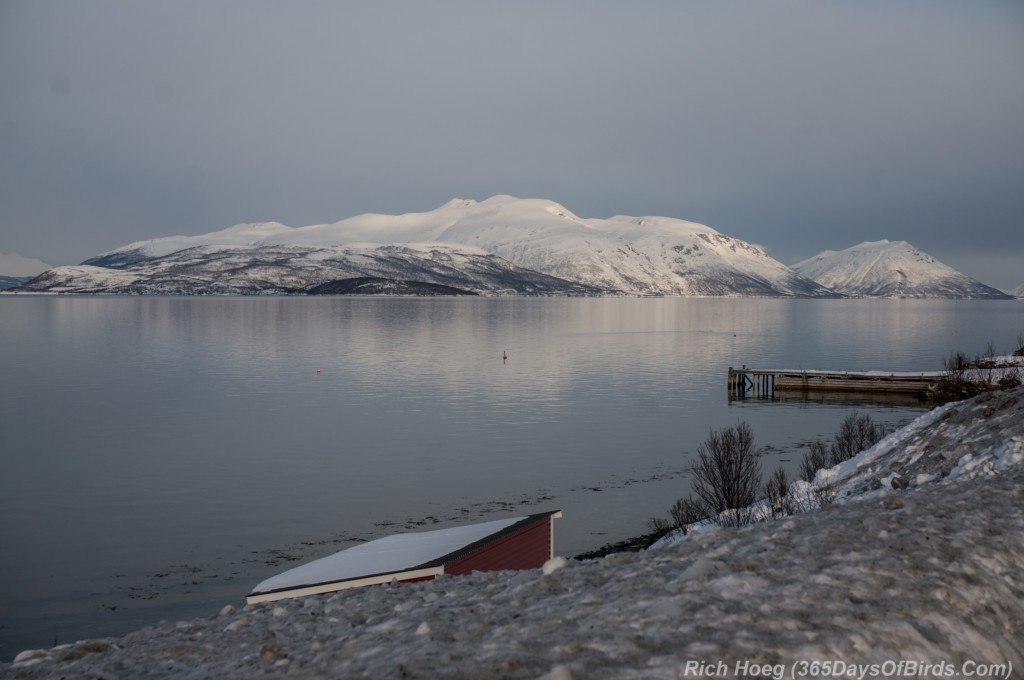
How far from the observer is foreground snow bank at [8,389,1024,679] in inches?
279

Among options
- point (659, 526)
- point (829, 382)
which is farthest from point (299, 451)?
point (829, 382)

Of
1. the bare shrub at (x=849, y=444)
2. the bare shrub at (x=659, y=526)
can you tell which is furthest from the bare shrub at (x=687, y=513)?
the bare shrub at (x=849, y=444)

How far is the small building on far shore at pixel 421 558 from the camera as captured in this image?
18391mm

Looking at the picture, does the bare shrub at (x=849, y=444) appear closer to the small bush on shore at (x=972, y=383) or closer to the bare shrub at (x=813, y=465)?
the bare shrub at (x=813, y=465)

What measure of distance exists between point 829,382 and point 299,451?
5111 cm

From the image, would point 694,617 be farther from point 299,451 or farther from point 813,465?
point 299,451

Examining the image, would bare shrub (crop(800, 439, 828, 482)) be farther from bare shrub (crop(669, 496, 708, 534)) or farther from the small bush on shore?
the small bush on shore

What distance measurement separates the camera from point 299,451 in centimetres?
4709

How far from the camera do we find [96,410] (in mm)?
62000

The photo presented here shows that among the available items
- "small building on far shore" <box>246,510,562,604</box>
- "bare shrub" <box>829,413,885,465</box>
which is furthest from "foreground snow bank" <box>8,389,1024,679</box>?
"bare shrub" <box>829,413,885,465</box>

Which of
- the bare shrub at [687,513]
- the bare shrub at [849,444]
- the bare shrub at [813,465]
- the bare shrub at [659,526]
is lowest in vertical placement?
the bare shrub at [659,526]

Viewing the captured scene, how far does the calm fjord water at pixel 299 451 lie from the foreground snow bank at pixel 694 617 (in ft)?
48.3

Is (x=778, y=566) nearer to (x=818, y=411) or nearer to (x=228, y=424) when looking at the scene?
(x=228, y=424)

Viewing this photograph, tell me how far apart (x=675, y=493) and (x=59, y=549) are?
2529cm
